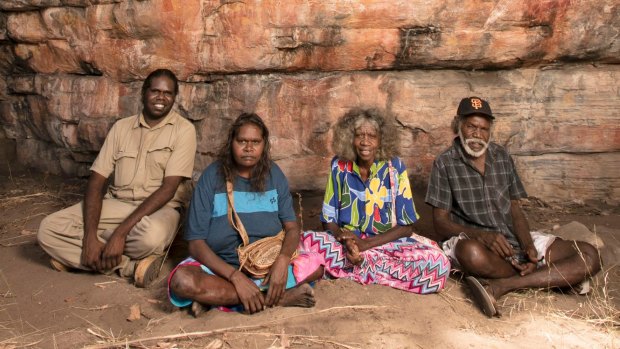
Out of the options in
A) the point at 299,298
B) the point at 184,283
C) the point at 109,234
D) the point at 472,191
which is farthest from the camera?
the point at 109,234

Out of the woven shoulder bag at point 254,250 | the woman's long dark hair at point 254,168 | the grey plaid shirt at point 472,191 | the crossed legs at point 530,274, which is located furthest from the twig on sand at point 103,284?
the crossed legs at point 530,274

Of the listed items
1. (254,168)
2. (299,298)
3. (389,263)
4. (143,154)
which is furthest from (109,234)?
(389,263)

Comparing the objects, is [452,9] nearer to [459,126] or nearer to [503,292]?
[459,126]

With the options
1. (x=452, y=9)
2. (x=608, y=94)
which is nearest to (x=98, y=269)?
(x=452, y=9)

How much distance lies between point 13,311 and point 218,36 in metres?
3.02

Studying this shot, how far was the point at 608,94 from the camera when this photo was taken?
543 centimetres

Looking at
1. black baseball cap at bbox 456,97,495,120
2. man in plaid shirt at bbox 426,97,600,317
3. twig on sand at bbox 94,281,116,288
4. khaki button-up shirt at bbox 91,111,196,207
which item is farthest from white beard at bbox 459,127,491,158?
twig on sand at bbox 94,281,116,288

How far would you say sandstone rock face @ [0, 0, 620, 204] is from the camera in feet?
17.3

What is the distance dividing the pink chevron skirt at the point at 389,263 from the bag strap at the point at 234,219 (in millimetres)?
369

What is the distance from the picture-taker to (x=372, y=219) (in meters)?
3.91

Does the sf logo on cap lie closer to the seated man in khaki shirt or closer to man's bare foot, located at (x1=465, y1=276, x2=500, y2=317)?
man's bare foot, located at (x1=465, y1=276, x2=500, y2=317)

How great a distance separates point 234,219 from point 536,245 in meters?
2.11

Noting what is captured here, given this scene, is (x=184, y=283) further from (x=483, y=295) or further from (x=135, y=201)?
(x=483, y=295)

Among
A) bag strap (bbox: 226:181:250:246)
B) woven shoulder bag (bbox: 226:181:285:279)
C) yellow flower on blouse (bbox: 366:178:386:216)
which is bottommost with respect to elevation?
woven shoulder bag (bbox: 226:181:285:279)
